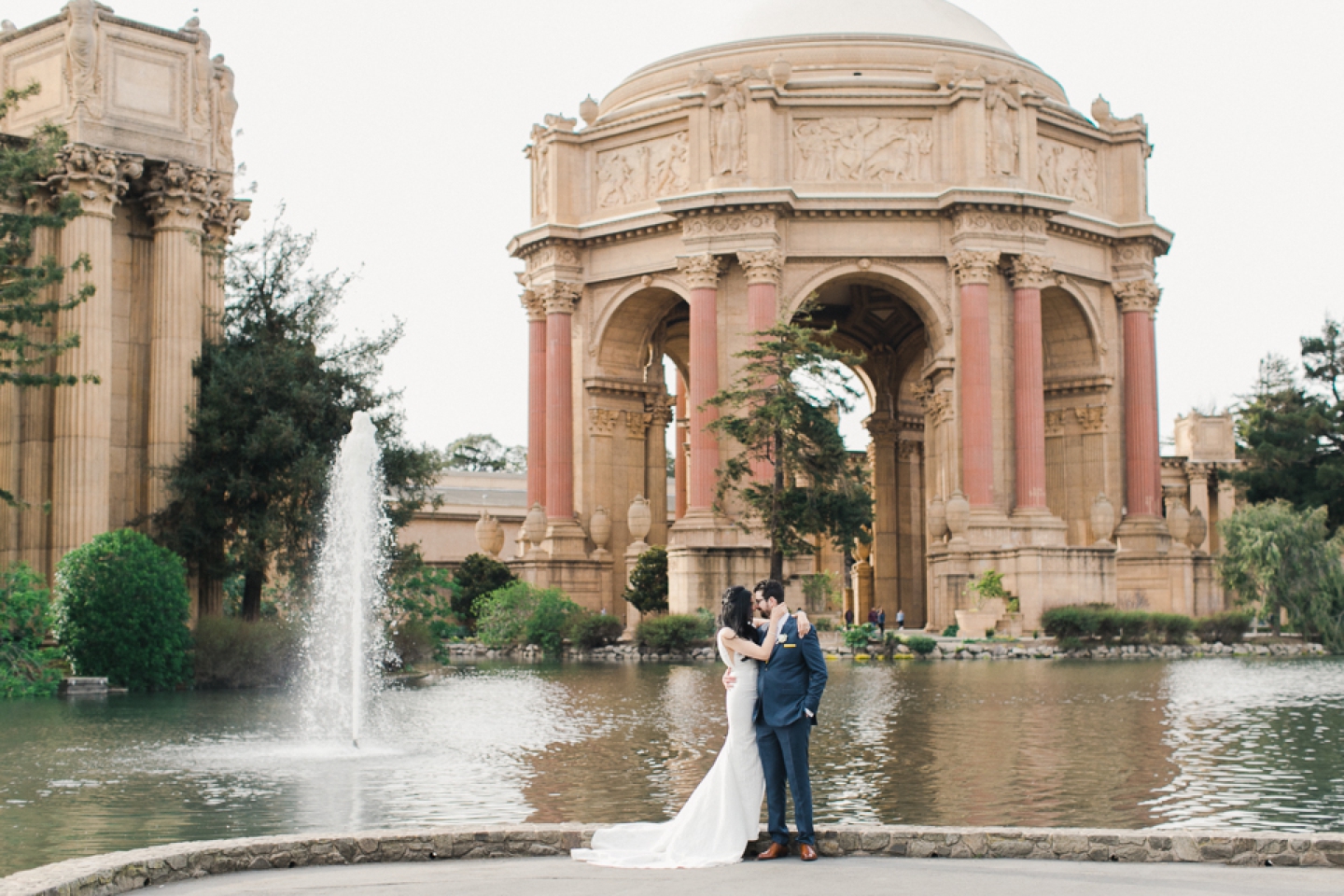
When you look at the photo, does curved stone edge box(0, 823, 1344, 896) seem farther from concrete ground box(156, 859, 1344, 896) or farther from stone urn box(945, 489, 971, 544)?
stone urn box(945, 489, 971, 544)

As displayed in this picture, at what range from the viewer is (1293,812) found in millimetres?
9852

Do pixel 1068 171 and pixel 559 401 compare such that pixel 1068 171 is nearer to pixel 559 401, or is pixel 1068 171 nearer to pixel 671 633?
pixel 559 401

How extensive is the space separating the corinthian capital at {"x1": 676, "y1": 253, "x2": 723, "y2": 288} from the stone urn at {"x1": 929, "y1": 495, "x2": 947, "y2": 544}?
9.41m

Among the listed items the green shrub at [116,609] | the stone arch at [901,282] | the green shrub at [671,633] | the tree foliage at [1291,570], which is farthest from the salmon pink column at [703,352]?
the green shrub at [116,609]

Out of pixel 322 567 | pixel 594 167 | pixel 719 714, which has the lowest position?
pixel 719 714

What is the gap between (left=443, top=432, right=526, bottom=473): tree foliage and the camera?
334 ft

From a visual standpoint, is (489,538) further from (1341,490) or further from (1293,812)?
(1293,812)

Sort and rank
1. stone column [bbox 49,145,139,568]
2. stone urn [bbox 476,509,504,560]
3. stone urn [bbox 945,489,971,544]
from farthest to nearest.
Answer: stone urn [bbox 476,509,504,560] → stone urn [bbox 945,489,971,544] → stone column [bbox 49,145,139,568]

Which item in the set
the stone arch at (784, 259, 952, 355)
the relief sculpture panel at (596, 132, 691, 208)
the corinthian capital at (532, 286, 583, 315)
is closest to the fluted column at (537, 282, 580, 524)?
the corinthian capital at (532, 286, 583, 315)

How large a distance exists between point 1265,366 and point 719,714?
52493mm

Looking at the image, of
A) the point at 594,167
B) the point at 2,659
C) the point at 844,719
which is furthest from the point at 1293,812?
the point at 594,167

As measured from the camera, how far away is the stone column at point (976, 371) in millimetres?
44875

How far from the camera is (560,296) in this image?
163 ft

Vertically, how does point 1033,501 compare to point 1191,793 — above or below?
above
